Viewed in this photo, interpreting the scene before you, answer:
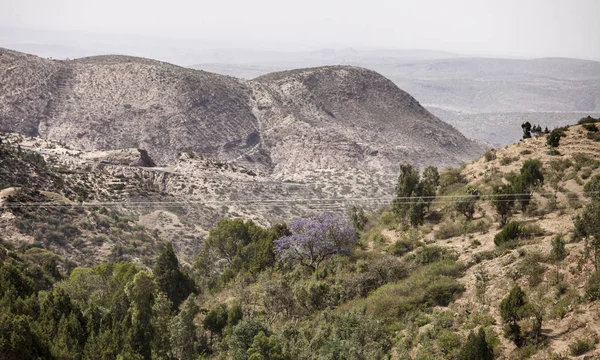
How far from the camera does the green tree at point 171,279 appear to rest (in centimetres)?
2748

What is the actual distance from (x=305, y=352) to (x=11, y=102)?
77486 mm

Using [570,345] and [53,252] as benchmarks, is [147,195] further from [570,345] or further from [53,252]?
[570,345]

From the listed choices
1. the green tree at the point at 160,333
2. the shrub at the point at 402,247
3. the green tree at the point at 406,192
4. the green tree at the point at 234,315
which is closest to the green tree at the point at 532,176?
the green tree at the point at 406,192

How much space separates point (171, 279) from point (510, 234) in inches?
659

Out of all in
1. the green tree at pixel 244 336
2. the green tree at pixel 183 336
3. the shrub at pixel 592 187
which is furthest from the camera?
the shrub at pixel 592 187

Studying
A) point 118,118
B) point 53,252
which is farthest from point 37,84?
point 53,252

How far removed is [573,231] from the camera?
19.8 meters

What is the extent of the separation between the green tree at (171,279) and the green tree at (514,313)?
671 inches

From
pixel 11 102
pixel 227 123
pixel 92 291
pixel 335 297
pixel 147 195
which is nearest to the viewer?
pixel 335 297

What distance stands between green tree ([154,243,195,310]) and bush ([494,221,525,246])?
15.9m

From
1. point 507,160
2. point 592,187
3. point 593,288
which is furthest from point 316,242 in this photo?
point 507,160

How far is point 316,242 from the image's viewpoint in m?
27.2

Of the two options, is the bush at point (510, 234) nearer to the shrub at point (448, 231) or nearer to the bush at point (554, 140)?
the shrub at point (448, 231)

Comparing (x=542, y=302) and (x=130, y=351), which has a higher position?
(x=542, y=302)
